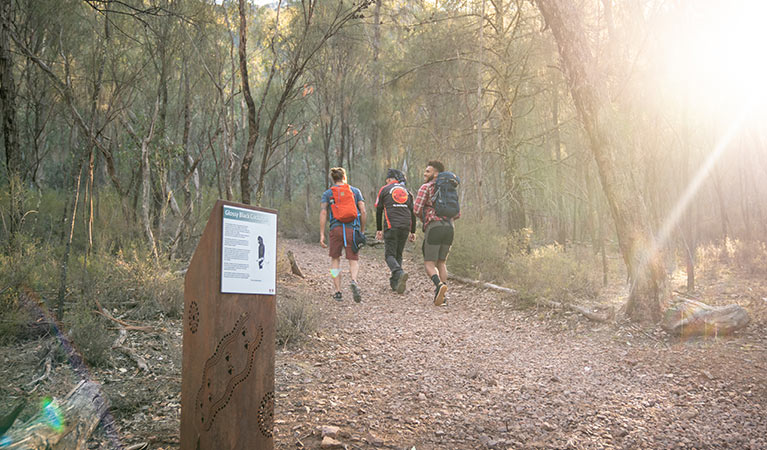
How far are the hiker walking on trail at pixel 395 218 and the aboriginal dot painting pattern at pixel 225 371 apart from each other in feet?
18.3

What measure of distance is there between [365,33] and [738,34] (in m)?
11.8

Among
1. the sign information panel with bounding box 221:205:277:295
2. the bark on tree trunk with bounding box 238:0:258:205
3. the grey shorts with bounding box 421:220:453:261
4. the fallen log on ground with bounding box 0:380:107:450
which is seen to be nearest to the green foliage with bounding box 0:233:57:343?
the fallen log on ground with bounding box 0:380:107:450

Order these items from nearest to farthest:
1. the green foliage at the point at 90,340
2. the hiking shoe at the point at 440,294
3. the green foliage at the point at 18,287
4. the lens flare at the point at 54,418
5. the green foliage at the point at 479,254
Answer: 1. the lens flare at the point at 54,418
2. the green foliage at the point at 90,340
3. the green foliage at the point at 18,287
4. the hiking shoe at the point at 440,294
5. the green foliage at the point at 479,254

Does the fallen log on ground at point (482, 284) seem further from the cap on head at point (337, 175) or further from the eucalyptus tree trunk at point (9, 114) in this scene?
the eucalyptus tree trunk at point (9, 114)

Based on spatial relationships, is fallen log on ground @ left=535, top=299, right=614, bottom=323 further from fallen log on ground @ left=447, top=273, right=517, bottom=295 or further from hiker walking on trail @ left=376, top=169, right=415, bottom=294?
hiker walking on trail @ left=376, top=169, right=415, bottom=294

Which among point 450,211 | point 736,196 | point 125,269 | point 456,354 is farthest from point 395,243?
point 736,196

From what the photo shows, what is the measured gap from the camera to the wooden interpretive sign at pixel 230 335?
2098mm

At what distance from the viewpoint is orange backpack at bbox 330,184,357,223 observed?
7.15 metres

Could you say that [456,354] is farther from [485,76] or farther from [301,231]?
[301,231]

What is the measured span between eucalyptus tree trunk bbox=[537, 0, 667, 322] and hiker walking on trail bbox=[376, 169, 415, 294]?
10.2 ft

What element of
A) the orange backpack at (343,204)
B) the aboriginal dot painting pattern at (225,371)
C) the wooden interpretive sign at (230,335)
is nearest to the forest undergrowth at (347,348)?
the wooden interpretive sign at (230,335)

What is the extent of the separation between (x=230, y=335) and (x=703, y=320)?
15.7 feet

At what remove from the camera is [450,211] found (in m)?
7.11

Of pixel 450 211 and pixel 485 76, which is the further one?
pixel 485 76
